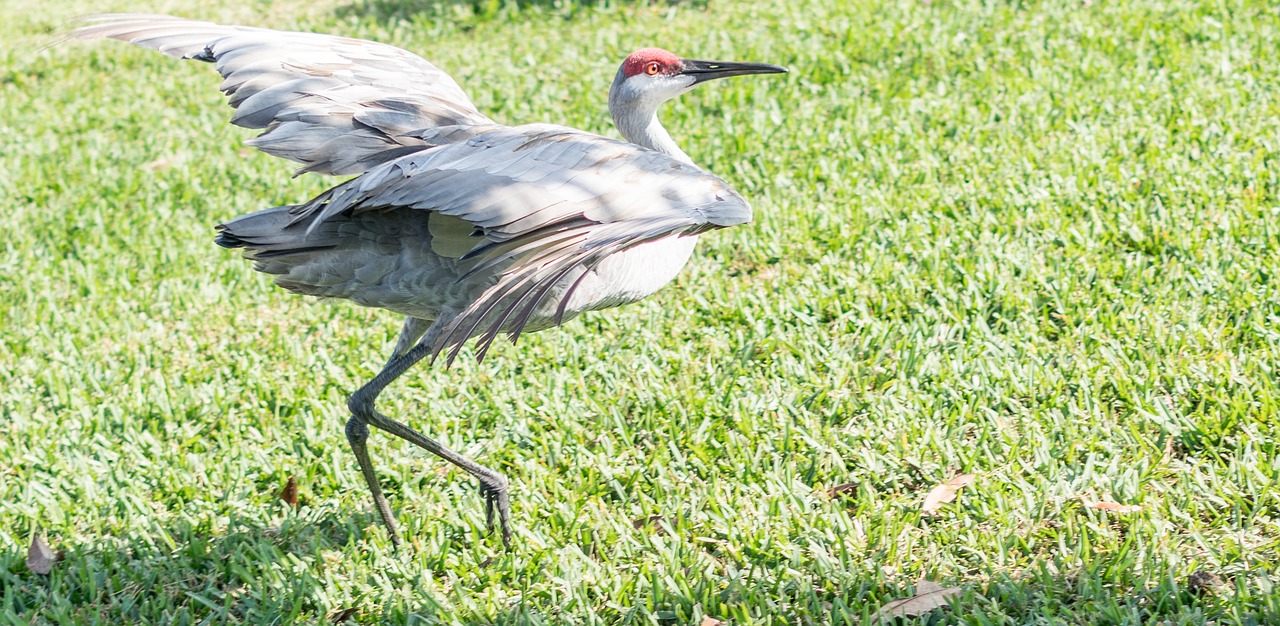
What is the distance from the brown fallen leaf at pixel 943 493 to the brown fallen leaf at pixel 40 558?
2771mm

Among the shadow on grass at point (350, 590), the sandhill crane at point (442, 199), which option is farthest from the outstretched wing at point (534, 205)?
the shadow on grass at point (350, 590)

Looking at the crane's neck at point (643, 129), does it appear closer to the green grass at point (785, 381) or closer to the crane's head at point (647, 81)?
the crane's head at point (647, 81)

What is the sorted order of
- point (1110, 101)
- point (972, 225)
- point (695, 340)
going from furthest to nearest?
point (1110, 101) → point (972, 225) → point (695, 340)

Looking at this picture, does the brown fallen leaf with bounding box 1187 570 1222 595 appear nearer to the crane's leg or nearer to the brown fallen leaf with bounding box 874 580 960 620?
the brown fallen leaf with bounding box 874 580 960 620

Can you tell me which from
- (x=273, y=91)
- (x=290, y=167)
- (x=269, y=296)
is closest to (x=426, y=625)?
(x=273, y=91)

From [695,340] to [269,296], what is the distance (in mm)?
2107

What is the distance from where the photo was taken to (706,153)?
6453 mm

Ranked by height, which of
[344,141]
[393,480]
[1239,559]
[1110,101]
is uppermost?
[344,141]

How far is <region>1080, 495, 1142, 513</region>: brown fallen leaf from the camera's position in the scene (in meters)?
3.51

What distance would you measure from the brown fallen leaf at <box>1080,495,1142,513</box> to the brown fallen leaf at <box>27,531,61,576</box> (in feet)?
10.6

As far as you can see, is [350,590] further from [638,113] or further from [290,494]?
[638,113]

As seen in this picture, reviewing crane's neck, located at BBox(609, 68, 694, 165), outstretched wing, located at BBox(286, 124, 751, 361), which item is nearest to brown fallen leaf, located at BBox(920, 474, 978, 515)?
outstretched wing, located at BBox(286, 124, 751, 361)

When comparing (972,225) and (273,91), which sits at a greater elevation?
(273,91)

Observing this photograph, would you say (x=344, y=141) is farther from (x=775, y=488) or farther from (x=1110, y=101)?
(x=1110, y=101)
